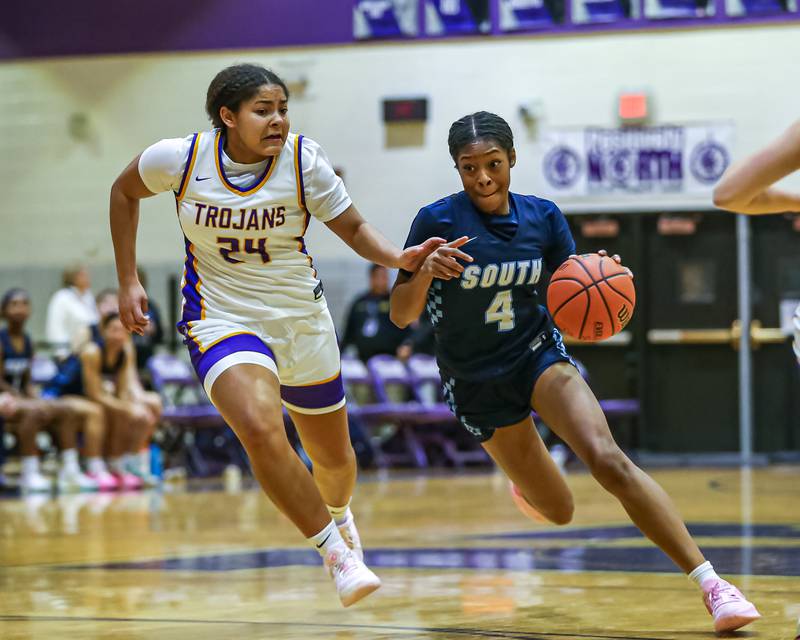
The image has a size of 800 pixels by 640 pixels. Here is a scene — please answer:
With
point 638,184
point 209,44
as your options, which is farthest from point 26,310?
point 638,184

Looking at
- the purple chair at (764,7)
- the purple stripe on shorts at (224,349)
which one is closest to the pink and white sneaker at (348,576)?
the purple stripe on shorts at (224,349)

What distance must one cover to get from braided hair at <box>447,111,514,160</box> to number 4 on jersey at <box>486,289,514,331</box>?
49 centimetres

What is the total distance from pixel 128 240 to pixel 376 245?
2.85 ft

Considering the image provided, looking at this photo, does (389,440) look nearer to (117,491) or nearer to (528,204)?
(117,491)

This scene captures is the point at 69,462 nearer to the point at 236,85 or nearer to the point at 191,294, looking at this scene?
the point at 191,294

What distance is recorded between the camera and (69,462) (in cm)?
1117

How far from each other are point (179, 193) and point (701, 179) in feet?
33.7

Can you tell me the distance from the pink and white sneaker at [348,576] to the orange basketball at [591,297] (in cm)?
102

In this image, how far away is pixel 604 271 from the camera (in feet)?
14.7

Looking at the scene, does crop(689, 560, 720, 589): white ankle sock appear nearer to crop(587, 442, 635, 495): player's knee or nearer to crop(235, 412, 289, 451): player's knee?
crop(587, 442, 635, 495): player's knee

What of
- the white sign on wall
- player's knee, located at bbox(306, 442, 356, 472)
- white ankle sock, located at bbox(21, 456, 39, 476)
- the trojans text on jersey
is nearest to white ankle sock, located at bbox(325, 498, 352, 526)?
player's knee, located at bbox(306, 442, 356, 472)

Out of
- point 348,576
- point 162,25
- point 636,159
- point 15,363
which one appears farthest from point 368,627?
point 162,25

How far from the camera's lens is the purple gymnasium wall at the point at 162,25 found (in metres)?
14.8

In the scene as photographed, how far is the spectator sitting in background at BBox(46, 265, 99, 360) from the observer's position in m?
12.7
